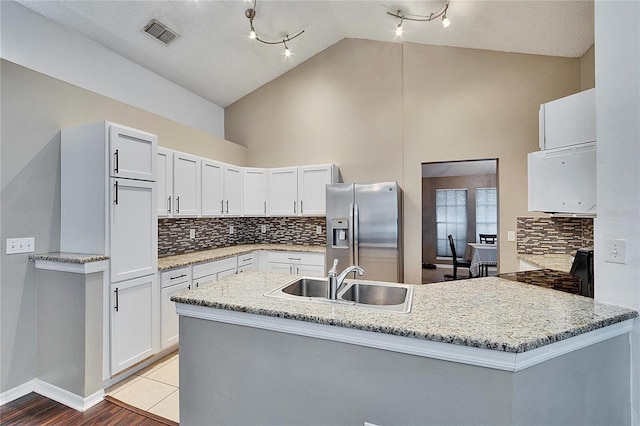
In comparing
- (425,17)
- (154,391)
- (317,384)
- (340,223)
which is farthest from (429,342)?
(425,17)

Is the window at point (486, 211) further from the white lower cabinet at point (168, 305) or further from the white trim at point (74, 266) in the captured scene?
the white trim at point (74, 266)

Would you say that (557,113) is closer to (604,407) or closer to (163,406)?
(604,407)

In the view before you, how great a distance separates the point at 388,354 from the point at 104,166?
240cm

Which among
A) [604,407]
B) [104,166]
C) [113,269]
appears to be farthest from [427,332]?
[104,166]

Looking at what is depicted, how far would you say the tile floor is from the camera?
2.14m

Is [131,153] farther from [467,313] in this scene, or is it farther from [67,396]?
[467,313]

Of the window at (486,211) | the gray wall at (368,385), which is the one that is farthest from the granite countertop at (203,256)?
the window at (486,211)

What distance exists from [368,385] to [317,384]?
23 cm

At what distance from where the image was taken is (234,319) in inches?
57.3

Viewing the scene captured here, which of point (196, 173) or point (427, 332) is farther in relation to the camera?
point (196, 173)

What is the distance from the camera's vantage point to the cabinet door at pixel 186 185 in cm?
336

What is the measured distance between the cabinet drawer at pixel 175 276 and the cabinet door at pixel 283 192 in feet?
5.52

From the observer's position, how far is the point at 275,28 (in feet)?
12.6

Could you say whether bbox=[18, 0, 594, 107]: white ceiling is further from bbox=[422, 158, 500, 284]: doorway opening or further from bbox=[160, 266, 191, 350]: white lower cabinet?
bbox=[422, 158, 500, 284]: doorway opening
